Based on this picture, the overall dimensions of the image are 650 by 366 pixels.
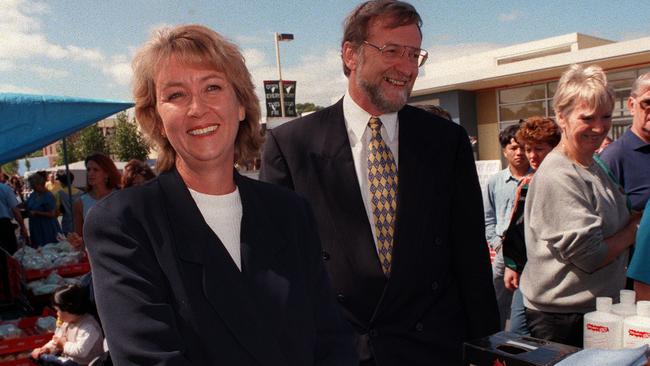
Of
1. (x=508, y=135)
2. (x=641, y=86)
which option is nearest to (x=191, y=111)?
(x=641, y=86)

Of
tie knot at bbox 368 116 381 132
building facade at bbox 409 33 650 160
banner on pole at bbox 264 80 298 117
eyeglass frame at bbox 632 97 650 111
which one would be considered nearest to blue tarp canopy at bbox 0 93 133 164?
tie knot at bbox 368 116 381 132

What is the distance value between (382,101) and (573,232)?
961mm

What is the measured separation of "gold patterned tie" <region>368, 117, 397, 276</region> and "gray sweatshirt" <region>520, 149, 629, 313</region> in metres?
0.75

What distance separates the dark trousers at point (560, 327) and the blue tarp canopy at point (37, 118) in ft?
15.2

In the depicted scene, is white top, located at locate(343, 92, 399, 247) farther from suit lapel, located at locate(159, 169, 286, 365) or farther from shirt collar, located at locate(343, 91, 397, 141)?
suit lapel, located at locate(159, 169, 286, 365)

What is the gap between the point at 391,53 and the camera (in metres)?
2.11

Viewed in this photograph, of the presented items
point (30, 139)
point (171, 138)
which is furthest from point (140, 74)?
point (30, 139)

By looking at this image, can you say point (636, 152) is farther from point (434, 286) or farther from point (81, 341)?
point (81, 341)

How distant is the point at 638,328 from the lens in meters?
1.63

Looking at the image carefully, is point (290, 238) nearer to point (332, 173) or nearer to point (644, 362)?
point (332, 173)

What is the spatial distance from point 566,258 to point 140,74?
183cm

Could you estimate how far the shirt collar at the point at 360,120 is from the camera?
215cm

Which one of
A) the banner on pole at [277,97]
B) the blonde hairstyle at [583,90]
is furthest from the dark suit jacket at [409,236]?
the banner on pole at [277,97]

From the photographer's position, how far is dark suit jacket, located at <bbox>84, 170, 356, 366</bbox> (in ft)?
3.70
